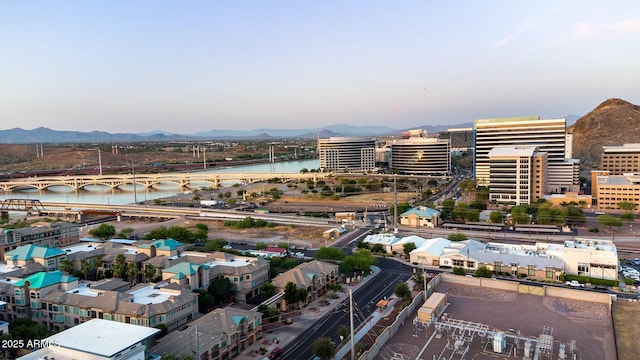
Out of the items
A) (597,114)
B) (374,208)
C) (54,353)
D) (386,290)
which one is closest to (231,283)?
(386,290)

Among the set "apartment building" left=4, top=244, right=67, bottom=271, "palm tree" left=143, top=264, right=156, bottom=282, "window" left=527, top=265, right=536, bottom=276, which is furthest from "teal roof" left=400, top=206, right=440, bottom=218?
"apartment building" left=4, top=244, right=67, bottom=271

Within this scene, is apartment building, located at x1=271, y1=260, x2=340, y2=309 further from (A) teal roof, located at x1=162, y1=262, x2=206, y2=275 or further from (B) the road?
(A) teal roof, located at x1=162, y1=262, x2=206, y2=275

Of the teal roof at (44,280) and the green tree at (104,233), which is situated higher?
the teal roof at (44,280)

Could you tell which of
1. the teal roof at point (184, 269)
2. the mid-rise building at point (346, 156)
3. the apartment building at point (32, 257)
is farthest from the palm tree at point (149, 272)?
the mid-rise building at point (346, 156)

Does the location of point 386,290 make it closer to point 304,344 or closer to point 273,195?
point 304,344

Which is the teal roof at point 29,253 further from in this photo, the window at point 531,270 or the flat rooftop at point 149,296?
the window at point 531,270
